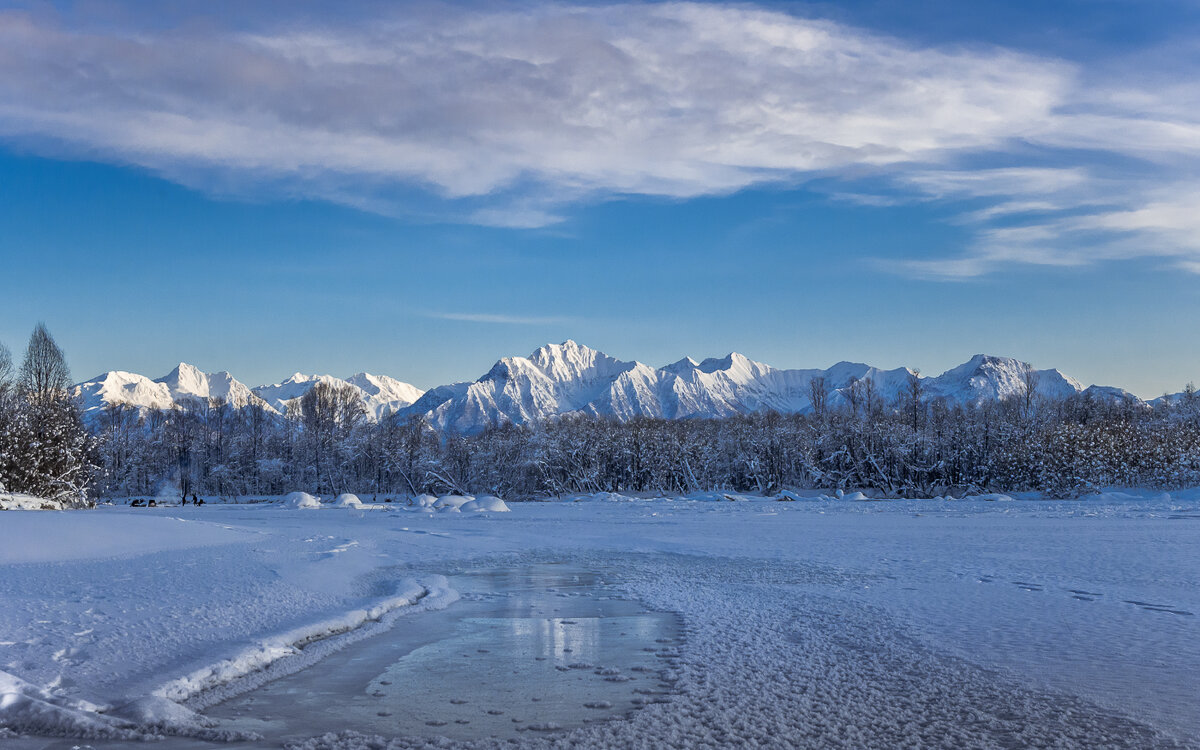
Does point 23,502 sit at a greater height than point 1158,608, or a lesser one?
greater

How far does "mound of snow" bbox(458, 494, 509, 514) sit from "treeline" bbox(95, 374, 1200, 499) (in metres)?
22.7

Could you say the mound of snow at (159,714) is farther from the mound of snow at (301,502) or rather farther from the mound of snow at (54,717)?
the mound of snow at (301,502)

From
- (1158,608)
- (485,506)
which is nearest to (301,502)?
(485,506)

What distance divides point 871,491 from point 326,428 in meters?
56.0

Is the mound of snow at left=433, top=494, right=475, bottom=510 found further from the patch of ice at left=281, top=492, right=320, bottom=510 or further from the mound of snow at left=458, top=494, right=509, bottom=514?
the patch of ice at left=281, top=492, right=320, bottom=510

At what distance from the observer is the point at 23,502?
25375 mm

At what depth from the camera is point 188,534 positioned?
1772cm

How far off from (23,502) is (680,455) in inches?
1991

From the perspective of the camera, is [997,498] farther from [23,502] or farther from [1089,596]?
[23,502]

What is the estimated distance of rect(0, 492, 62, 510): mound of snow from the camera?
2387cm

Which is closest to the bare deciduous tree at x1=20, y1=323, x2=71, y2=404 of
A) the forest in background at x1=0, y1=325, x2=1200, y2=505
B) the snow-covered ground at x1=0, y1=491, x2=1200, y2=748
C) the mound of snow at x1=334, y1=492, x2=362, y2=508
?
the forest in background at x1=0, y1=325, x2=1200, y2=505

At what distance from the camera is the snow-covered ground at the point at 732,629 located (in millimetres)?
5531

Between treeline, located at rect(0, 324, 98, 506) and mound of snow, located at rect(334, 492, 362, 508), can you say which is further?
mound of snow, located at rect(334, 492, 362, 508)

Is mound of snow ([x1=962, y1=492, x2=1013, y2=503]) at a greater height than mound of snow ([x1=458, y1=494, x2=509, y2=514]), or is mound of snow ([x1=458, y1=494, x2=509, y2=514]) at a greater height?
mound of snow ([x1=458, y1=494, x2=509, y2=514])
